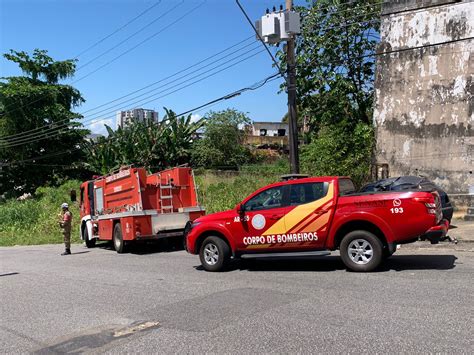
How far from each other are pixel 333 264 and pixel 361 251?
1.33 m

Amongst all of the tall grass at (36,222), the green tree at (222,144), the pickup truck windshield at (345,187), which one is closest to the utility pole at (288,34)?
the pickup truck windshield at (345,187)

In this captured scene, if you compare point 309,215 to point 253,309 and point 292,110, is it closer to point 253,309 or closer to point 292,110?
point 253,309

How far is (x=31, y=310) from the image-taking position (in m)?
7.31

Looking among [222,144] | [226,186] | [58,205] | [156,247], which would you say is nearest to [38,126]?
[58,205]

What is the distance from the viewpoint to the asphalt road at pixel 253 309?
5.13 metres

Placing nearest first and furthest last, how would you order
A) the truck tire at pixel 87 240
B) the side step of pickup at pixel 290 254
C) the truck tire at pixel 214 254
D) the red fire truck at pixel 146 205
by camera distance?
the side step of pickup at pixel 290 254 → the truck tire at pixel 214 254 → the red fire truck at pixel 146 205 → the truck tire at pixel 87 240

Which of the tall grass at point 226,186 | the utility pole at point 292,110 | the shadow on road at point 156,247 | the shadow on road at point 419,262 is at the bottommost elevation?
the shadow on road at point 419,262

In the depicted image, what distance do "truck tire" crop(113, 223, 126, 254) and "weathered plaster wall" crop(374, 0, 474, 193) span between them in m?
10.4

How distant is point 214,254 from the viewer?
33.0 ft

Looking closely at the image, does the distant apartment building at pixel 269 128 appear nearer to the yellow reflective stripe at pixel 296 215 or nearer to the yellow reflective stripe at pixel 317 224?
the yellow reflective stripe at pixel 296 215

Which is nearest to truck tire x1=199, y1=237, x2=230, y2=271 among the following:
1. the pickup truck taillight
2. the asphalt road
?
the asphalt road

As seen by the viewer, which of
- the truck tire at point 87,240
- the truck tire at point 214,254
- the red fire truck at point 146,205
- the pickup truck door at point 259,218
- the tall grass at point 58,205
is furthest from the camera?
the tall grass at point 58,205

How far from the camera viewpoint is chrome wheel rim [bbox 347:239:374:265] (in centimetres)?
865

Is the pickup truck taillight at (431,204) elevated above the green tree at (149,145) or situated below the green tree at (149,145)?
below
